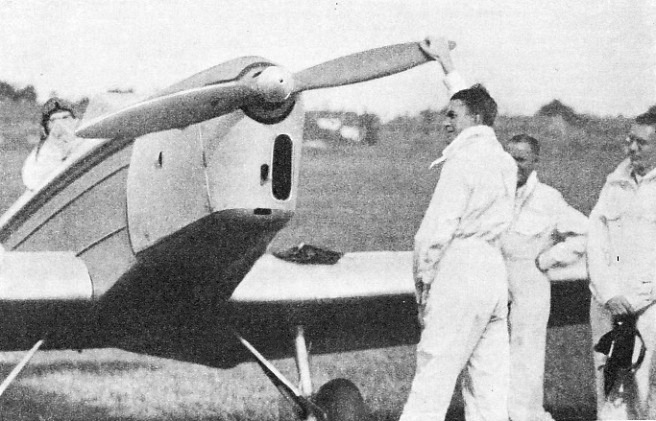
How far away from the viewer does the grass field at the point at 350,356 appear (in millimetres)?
5672

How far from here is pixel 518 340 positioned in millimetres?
4652

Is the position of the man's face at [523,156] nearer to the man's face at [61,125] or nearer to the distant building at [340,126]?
the distant building at [340,126]

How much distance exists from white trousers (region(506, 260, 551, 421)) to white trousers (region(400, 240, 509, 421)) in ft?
3.67

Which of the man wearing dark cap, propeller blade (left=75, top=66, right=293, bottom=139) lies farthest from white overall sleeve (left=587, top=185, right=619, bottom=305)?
the man wearing dark cap

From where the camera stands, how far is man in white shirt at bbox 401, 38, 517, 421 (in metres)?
3.33

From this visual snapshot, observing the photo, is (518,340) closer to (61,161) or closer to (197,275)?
(197,275)

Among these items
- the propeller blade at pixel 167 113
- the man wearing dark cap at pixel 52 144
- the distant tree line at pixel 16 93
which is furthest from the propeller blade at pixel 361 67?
the distant tree line at pixel 16 93

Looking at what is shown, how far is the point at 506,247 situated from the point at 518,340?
0.53 meters

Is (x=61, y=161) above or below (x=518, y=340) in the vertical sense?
above

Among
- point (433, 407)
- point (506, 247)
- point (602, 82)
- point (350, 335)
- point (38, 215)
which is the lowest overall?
point (350, 335)

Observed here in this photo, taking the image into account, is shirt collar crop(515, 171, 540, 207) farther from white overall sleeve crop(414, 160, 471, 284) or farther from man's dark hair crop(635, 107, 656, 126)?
white overall sleeve crop(414, 160, 471, 284)

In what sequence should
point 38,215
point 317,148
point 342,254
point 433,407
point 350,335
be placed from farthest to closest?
point 317,148, point 350,335, point 342,254, point 38,215, point 433,407

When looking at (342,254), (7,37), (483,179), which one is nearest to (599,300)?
(483,179)

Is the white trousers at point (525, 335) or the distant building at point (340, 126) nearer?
the white trousers at point (525, 335)
